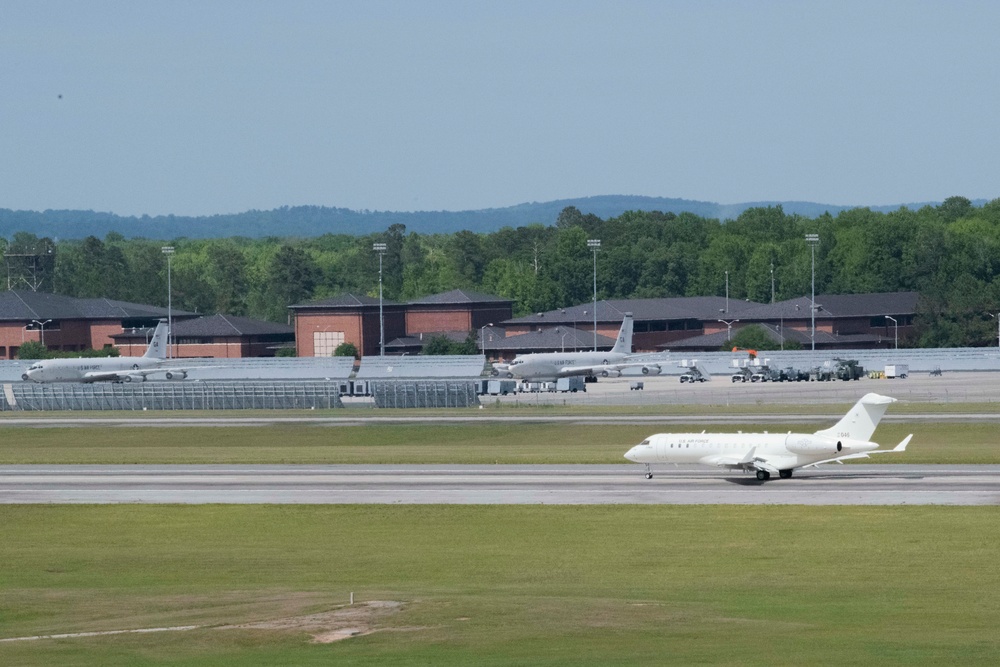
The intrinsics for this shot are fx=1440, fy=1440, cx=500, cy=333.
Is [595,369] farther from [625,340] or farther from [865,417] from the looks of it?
[865,417]

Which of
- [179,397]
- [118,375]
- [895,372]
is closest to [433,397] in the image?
[179,397]

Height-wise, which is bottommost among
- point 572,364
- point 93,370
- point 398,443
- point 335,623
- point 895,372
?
point 398,443

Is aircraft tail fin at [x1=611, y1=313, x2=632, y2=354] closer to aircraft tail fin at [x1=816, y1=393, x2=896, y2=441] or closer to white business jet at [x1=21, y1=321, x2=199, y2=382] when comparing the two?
white business jet at [x1=21, y1=321, x2=199, y2=382]

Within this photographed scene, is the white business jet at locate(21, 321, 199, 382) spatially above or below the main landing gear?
above

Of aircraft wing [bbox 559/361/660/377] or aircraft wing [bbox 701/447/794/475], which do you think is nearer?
aircraft wing [bbox 701/447/794/475]

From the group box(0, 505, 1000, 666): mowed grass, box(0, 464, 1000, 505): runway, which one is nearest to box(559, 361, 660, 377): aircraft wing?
box(0, 464, 1000, 505): runway

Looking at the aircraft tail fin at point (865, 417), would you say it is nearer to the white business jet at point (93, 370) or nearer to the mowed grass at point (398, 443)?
the mowed grass at point (398, 443)

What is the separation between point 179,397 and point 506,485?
70155 mm

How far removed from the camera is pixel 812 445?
6775 centimetres

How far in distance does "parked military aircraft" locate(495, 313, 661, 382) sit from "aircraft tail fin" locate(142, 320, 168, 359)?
40.0 meters

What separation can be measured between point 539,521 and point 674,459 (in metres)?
14.7

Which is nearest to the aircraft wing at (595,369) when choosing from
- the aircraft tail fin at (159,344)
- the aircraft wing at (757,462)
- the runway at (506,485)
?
the aircraft tail fin at (159,344)

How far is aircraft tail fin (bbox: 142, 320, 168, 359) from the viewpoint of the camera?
559 feet

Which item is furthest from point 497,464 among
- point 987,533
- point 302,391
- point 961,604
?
point 302,391
